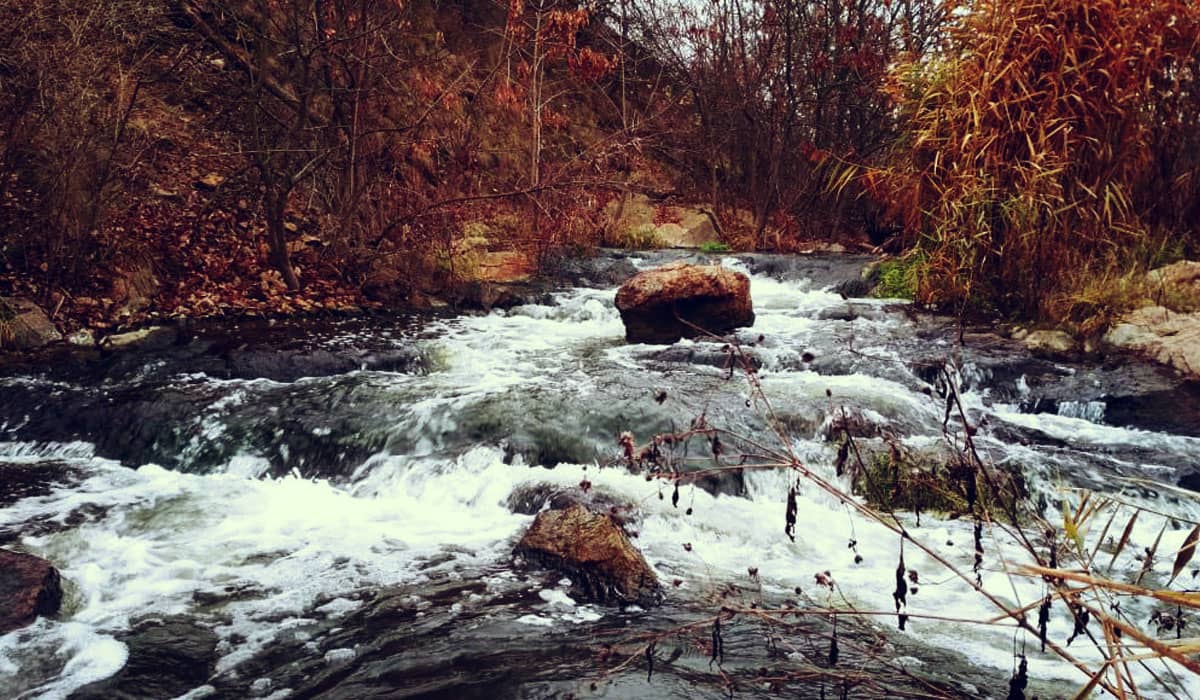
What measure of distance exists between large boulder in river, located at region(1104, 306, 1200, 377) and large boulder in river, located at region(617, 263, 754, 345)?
2.88 meters

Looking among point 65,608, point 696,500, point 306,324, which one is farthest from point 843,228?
point 65,608

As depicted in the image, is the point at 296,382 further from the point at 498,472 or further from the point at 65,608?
the point at 65,608

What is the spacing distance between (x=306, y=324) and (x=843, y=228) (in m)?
9.91

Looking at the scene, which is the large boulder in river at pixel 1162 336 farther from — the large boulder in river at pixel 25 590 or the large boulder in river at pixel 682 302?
the large boulder in river at pixel 25 590

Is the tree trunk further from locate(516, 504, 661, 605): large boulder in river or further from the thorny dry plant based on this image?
the thorny dry plant

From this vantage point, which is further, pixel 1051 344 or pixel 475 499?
pixel 1051 344

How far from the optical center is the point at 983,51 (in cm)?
698

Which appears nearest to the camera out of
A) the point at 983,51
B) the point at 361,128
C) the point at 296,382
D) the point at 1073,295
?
the point at 296,382

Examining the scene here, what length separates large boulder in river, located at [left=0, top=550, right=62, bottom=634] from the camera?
278 cm

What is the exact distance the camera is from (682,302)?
709 centimetres

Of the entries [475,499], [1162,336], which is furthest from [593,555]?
[1162,336]

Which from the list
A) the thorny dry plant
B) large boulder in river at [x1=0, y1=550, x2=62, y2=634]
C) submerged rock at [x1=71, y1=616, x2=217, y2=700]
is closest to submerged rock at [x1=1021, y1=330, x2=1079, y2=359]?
the thorny dry plant

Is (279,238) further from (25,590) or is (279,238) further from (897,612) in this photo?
(897,612)

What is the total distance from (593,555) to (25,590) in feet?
6.71
